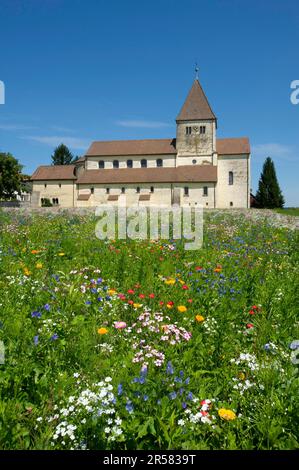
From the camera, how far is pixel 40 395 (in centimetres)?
287

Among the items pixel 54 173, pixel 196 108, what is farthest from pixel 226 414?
pixel 54 173

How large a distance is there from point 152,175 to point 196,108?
14112 mm

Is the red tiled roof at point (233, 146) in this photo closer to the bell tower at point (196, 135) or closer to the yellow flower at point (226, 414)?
the bell tower at point (196, 135)

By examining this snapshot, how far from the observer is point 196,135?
2384 inches

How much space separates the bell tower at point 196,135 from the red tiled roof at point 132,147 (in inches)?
80.8

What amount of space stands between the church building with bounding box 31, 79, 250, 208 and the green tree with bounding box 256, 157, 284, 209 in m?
10.4

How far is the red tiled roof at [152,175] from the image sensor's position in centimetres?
5666

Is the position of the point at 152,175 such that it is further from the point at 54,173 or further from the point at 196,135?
the point at 54,173

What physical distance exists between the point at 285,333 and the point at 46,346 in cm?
257

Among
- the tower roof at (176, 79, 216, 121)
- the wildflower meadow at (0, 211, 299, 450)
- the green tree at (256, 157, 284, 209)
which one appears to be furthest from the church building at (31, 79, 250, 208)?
the wildflower meadow at (0, 211, 299, 450)

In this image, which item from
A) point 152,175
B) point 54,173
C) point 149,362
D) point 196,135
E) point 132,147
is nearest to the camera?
point 149,362

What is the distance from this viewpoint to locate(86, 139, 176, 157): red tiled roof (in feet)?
205
